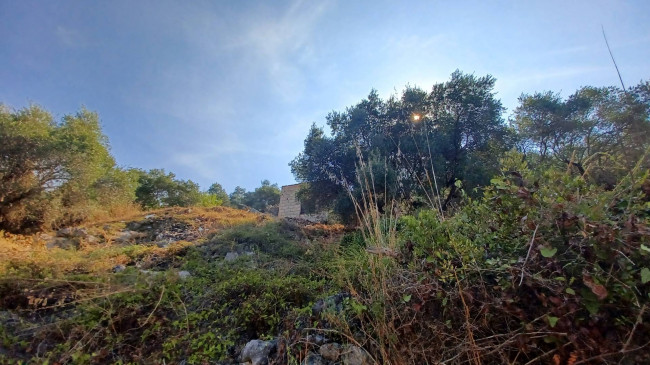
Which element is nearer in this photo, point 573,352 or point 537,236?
point 573,352

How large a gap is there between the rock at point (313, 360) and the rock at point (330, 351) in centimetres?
2

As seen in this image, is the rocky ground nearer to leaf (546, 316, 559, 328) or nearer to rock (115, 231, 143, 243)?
leaf (546, 316, 559, 328)

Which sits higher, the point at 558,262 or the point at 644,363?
the point at 558,262

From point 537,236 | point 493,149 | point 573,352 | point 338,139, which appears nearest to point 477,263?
point 537,236

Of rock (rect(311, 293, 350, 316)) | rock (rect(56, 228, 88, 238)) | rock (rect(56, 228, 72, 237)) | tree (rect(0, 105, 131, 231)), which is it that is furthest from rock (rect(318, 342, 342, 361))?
tree (rect(0, 105, 131, 231))

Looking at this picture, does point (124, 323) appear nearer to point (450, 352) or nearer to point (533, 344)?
point (450, 352)

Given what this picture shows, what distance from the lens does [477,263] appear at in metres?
1.22

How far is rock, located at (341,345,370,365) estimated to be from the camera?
4.38 feet

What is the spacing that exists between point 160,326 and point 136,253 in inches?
76.5

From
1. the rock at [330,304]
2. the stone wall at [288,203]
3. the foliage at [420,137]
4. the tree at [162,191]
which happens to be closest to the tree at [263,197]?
the stone wall at [288,203]

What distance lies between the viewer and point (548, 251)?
3.18 feet

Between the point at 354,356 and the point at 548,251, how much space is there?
985 mm

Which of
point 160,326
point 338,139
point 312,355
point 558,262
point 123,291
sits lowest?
point 312,355

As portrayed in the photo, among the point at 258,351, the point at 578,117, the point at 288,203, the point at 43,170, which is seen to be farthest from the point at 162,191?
the point at 578,117
